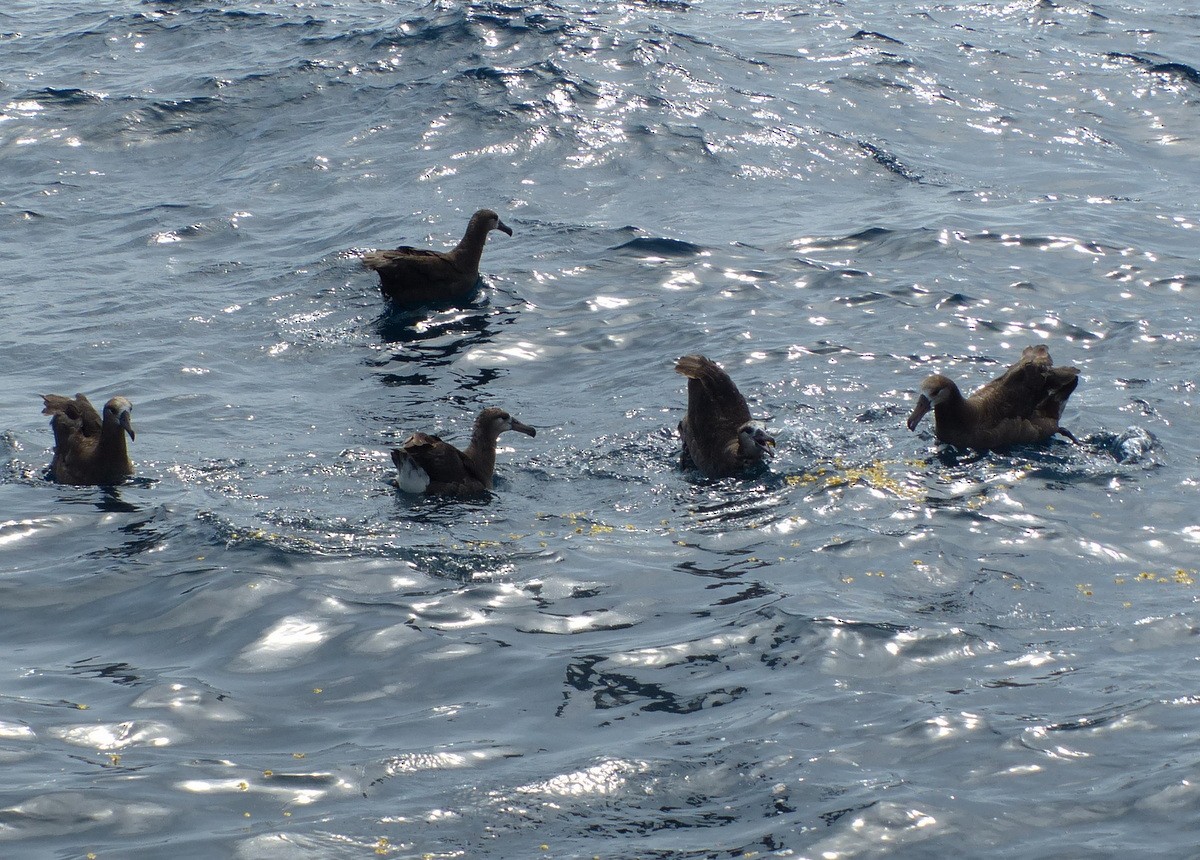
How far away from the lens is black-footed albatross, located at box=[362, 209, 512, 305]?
16.1m

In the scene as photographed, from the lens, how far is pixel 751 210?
19.1m

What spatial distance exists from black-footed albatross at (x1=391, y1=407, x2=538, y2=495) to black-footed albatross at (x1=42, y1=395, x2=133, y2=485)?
2290 millimetres

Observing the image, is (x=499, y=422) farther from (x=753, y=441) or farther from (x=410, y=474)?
(x=753, y=441)

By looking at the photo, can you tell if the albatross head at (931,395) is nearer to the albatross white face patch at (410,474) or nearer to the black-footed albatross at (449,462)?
the black-footed albatross at (449,462)

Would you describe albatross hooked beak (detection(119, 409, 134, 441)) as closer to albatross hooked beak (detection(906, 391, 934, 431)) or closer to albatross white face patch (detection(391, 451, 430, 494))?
albatross white face patch (detection(391, 451, 430, 494))

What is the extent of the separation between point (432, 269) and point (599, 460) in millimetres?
4907

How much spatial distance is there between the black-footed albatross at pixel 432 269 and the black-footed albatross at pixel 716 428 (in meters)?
4.85

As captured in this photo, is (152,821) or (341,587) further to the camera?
(341,587)

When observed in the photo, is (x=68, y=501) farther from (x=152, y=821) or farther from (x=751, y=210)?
(x=751, y=210)

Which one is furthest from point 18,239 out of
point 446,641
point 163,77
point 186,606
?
point 446,641

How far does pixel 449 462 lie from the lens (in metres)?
11.3

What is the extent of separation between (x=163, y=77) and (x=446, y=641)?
19.5 meters

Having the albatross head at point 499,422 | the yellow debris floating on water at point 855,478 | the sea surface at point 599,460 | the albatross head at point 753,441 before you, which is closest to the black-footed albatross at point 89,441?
the sea surface at point 599,460

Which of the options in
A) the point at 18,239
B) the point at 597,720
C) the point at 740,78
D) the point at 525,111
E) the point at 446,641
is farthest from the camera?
the point at 740,78
